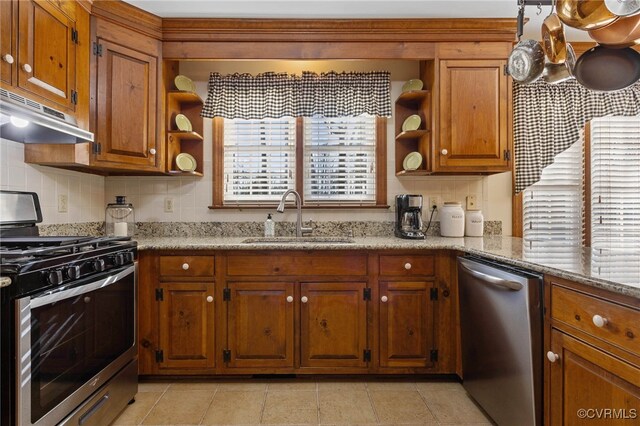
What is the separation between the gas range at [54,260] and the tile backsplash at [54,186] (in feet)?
1.30

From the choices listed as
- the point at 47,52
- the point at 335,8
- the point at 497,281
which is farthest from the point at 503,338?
the point at 47,52

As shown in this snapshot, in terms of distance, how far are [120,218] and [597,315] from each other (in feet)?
9.02

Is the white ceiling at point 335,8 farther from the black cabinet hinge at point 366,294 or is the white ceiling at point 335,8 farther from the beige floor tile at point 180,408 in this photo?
the beige floor tile at point 180,408

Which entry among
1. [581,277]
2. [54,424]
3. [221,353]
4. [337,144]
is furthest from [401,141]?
[54,424]

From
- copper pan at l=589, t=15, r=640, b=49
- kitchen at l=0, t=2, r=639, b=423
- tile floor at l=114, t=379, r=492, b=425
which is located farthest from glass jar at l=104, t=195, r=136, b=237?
copper pan at l=589, t=15, r=640, b=49

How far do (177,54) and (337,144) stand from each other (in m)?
1.29

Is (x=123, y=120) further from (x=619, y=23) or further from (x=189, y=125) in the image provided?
(x=619, y=23)

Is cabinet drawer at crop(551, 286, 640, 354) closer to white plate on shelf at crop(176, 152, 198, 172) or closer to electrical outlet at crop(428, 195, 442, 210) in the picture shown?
electrical outlet at crop(428, 195, 442, 210)

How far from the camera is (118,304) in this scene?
1846 mm

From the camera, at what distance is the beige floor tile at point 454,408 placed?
1874mm

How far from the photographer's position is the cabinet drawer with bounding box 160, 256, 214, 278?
2.21 meters

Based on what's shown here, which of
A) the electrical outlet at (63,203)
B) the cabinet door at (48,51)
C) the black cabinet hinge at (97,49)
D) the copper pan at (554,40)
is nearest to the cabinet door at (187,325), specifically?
the electrical outlet at (63,203)

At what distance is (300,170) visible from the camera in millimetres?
2828

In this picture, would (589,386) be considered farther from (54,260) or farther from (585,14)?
(54,260)
